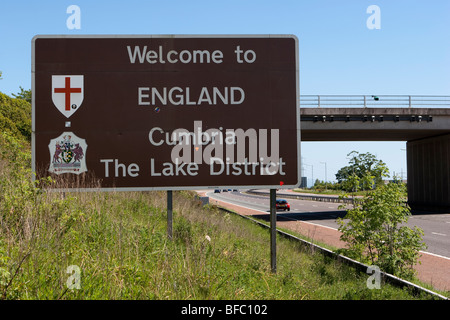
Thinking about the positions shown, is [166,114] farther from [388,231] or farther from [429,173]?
[429,173]

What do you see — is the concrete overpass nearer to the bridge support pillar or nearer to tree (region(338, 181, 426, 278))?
the bridge support pillar

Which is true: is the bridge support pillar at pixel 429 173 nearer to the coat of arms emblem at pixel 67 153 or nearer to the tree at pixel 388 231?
the tree at pixel 388 231

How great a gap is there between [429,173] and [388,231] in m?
32.4

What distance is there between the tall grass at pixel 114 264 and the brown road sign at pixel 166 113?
89cm

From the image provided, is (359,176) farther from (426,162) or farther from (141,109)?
(426,162)

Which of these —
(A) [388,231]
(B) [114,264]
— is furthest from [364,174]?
(B) [114,264]

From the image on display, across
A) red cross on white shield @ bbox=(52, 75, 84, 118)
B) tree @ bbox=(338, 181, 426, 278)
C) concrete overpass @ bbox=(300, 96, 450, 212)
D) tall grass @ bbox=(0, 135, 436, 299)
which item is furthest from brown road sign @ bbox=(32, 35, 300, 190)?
concrete overpass @ bbox=(300, 96, 450, 212)

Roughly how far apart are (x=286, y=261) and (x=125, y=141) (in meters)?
4.41

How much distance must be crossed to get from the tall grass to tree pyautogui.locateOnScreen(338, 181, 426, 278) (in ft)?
2.38

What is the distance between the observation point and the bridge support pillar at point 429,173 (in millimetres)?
35000

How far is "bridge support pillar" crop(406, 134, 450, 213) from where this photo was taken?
35.0m

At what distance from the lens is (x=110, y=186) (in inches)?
294

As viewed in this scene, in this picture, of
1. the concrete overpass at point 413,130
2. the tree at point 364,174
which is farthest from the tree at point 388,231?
the concrete overpass at point 413,130

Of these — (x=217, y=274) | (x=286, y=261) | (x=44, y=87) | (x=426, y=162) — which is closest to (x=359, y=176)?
(x=286, y=261)
